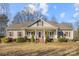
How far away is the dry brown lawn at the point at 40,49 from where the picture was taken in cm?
275

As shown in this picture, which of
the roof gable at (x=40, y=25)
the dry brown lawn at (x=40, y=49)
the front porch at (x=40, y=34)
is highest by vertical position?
the roof gable at (x=40, y=25)

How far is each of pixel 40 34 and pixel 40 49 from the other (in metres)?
0.17

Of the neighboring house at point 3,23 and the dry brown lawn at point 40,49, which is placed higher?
the neighboring house at point 3,23

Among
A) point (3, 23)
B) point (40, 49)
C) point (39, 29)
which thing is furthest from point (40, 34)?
point (3, 23)

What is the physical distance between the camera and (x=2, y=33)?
2764 millimetres

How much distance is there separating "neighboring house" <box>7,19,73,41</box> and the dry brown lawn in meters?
0.09

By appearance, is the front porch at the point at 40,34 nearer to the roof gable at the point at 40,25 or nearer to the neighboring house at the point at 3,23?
the roof gable at the point at 40,25

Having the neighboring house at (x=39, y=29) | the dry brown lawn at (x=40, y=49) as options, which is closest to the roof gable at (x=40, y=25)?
the neighboring house at (x=39, y=29)

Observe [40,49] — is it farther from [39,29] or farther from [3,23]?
[3,23]

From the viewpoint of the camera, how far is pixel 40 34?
276 cm

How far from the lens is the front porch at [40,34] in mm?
2752

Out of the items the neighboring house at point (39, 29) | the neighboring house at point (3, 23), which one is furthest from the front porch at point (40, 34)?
the neighboring house at point (3, 23)

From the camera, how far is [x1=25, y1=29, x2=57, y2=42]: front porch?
2.75m

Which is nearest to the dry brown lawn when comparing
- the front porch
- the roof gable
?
the front porch
